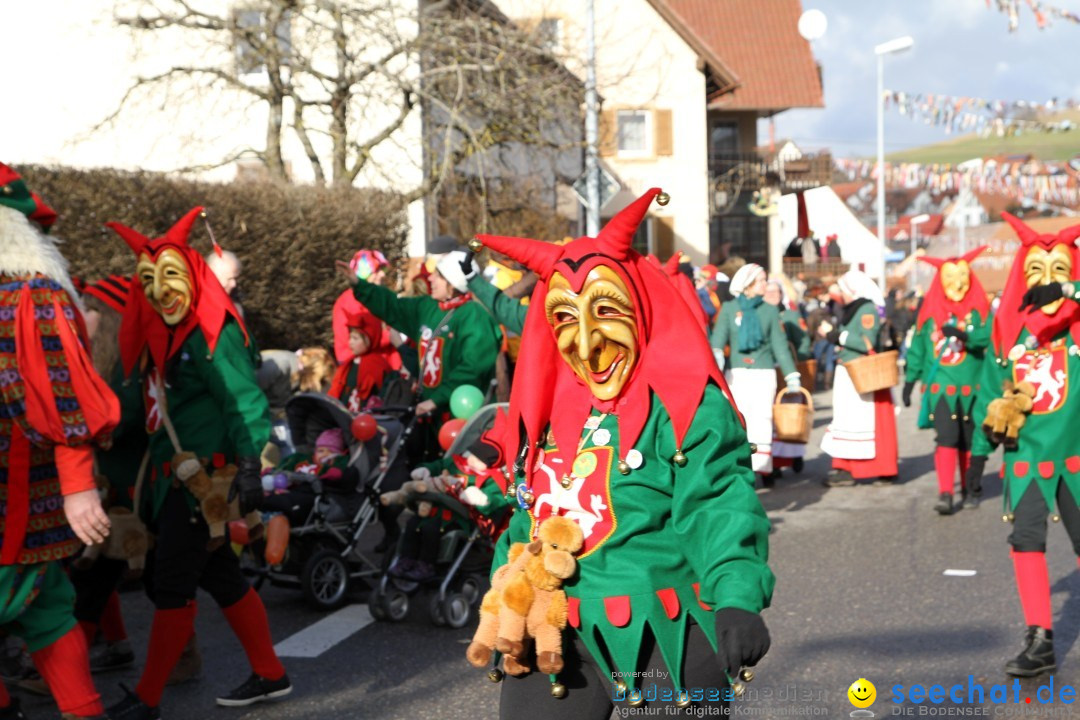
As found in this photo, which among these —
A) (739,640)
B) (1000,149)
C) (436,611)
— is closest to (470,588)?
(436,611)

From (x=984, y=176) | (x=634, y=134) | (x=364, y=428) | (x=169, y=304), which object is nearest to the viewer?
(x=169, y=304)

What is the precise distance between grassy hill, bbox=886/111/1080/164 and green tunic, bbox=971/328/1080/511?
3964 inches

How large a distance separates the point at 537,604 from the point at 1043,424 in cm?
349

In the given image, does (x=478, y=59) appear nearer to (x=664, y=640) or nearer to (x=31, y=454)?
(x=31, y=454)

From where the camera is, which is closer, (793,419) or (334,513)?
(334,513)

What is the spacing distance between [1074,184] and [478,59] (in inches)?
1196

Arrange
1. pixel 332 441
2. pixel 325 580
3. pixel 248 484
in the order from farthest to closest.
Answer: pixel 332 441
pixel 325 580
pixel 248 484

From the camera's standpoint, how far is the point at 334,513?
7.91 m

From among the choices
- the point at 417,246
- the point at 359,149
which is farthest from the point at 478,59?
the point at 417,246

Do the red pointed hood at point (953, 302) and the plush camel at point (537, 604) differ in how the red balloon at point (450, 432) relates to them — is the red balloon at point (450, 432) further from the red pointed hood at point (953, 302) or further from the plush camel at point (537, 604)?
the red pointed hood at point (953, 302)

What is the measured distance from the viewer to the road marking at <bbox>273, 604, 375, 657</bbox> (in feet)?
22.4

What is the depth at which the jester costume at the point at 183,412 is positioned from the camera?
214 inches

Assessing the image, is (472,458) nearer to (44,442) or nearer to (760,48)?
(44,442)

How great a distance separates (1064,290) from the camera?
5863mm
